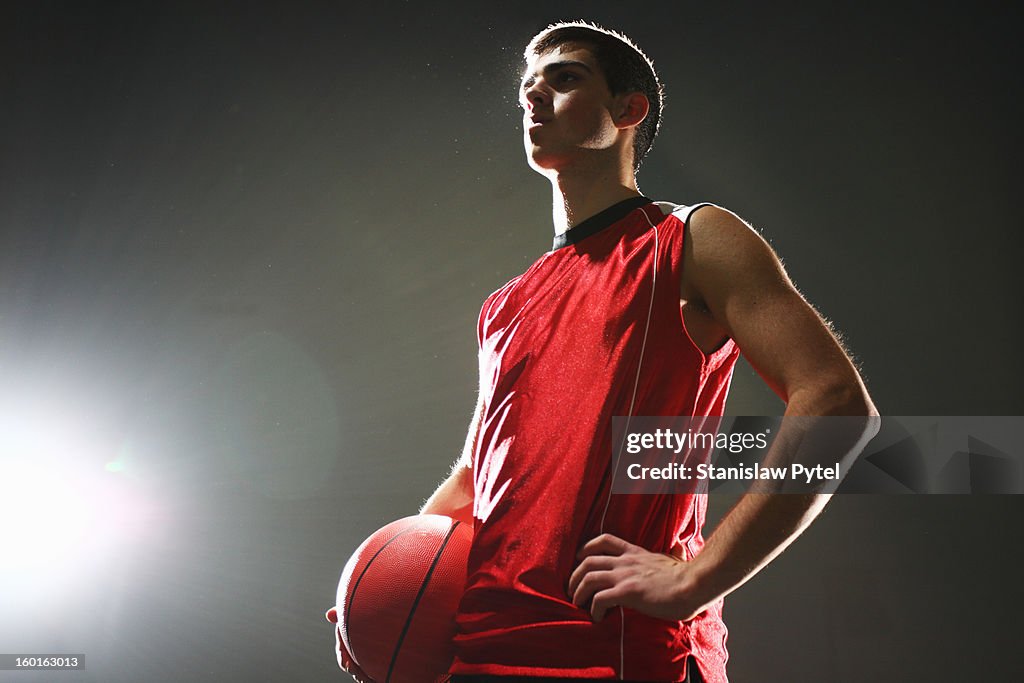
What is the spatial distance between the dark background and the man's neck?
1409 mm

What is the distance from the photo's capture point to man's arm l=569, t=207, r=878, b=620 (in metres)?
0.66

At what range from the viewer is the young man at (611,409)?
26.8 inches

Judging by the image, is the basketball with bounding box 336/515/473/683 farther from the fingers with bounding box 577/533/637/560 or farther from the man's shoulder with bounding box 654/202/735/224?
the man's shoulder with bounding box 654/202/735/224

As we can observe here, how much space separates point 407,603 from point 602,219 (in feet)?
1.66

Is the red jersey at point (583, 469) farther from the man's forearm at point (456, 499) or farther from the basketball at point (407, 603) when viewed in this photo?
the man's forearm at point (456, 499)

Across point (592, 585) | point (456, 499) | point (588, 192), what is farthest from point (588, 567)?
point (588, 192)

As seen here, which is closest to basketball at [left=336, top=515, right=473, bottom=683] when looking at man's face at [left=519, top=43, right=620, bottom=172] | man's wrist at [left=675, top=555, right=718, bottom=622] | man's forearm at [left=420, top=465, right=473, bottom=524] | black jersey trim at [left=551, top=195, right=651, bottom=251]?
man's forearm at [left=420, top=465, right=473, bottom=524]

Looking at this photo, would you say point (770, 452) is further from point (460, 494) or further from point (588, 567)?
point (460, 494)

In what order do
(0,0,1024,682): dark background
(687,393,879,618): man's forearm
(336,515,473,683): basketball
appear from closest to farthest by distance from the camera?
1. (687,393,879,618): man's forearm
2. (336,515,473,683): basketball
3. (0,0,1024,682): dark background

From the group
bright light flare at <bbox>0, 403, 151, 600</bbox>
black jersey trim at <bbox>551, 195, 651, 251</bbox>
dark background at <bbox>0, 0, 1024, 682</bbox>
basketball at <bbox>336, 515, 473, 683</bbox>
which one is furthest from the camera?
bright light flare at <bbox>0, 403, 151, 600</bbox>

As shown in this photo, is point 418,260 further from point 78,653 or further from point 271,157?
point 78,653

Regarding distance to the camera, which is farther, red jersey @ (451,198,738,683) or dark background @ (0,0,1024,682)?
dark background @ (0,0,1024,682)

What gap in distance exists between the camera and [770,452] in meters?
0.68

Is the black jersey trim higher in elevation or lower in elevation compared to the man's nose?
lower
